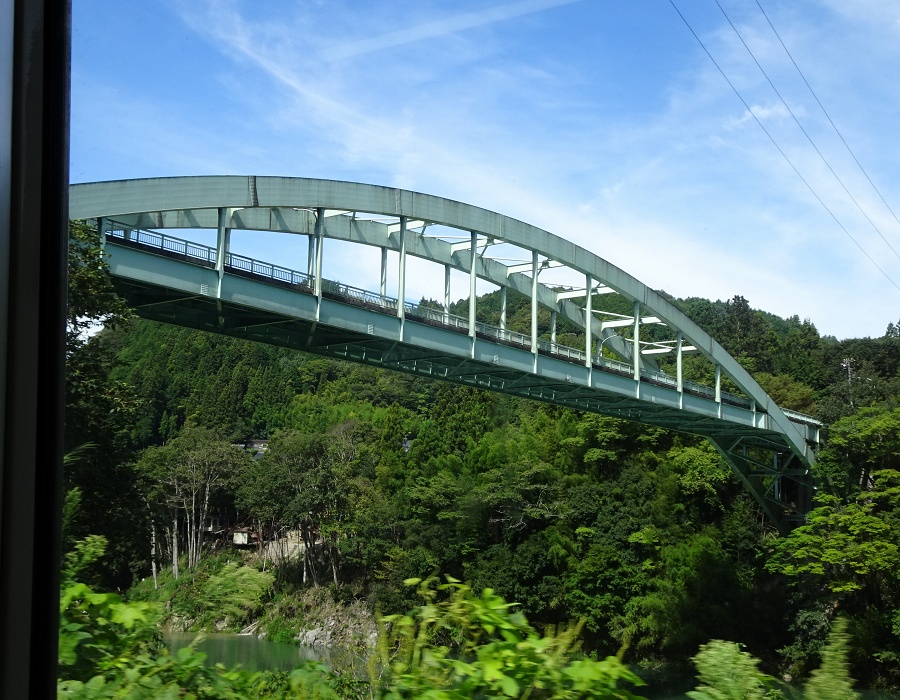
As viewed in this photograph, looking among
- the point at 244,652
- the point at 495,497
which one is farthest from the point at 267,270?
the point at 244,652

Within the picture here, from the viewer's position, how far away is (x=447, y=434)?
76.0 ft

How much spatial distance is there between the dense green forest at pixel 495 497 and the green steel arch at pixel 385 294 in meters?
0.98

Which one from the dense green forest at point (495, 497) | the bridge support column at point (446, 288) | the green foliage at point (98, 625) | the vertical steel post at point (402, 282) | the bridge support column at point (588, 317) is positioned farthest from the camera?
the bridge support column at point (588, 317)

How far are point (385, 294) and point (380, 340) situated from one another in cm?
91

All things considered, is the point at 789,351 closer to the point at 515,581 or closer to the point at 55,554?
the point at 515,581

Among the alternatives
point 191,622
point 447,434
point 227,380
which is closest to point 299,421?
point 447,434

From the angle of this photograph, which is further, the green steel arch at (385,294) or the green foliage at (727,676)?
the green steel arch at (385,294)

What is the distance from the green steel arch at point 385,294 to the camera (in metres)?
9.60

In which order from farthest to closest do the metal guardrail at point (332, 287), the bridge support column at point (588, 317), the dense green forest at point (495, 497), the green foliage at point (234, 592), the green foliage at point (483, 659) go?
the bridge support column at point (588, 317) → the metal guardrail at point (332, 287) → the dense green forest at point (495, 497) → the green foliage at point (234, 592) → the green foliage at point (483, 659)

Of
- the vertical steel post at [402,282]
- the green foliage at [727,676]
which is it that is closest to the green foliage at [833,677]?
the green foliage at [727,676]

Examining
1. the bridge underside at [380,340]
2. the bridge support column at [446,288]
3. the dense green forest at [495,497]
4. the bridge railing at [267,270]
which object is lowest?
the dense green forest at [495,497]

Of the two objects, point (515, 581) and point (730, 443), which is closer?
point (515, 581)

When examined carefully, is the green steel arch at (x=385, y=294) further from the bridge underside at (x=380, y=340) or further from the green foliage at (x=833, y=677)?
the green foliage at (x=833, y=677)

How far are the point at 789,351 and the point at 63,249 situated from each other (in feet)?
89.2
